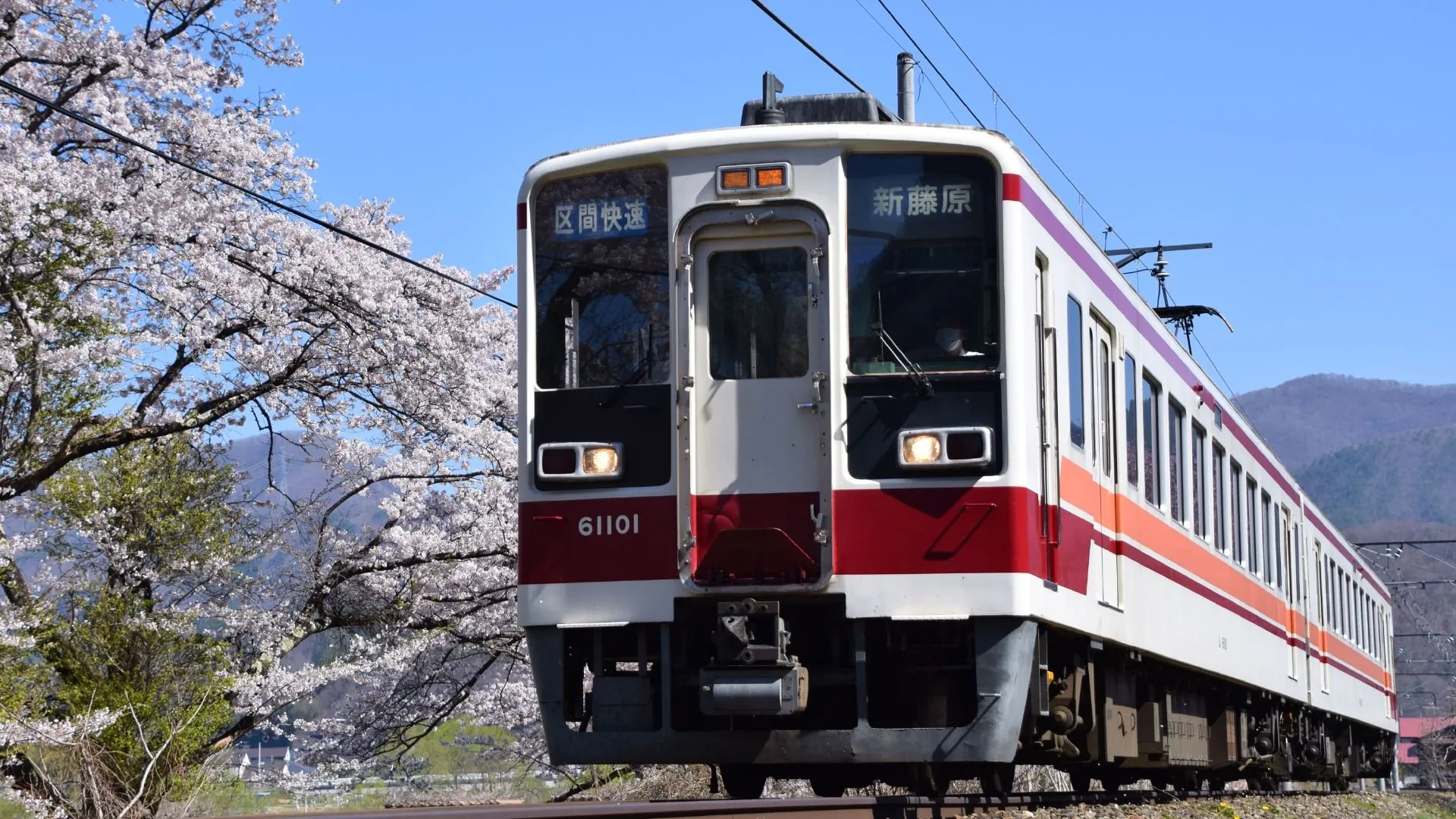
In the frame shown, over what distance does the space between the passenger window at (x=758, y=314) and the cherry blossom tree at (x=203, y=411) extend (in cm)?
792

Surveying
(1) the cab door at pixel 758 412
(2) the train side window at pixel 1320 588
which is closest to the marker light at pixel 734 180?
(1) the cab door at pixel 758 412

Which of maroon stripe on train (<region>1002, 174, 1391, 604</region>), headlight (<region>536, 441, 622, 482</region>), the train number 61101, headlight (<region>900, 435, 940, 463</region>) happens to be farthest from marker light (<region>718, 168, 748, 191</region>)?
the train number 61101

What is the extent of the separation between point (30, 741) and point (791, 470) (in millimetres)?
→ 9231

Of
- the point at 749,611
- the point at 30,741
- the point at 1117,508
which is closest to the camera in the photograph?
the point at 749,611

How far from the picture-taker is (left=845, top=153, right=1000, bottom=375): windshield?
7.10 metres

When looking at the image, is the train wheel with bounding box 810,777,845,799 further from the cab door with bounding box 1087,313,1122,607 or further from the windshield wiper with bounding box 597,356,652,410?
the windshield wiper with bounding box 597,356,652,410

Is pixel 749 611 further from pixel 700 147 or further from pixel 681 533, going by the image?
pixel 700 147

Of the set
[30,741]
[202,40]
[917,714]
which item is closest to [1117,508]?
[917,714]

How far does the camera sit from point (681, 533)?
707 centimetres

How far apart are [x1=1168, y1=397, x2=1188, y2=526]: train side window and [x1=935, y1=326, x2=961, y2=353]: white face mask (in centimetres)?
368

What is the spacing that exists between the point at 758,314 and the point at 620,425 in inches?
30.0

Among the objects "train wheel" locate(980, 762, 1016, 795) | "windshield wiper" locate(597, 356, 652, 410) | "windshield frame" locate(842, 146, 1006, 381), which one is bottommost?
"train wheel" locate(980, 762, 1016, 795)

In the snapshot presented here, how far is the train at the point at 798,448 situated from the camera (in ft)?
22.7

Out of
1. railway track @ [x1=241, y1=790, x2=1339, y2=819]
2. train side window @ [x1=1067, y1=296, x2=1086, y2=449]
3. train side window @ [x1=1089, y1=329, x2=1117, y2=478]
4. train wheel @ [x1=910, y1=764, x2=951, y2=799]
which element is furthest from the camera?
train side window @ [x1=1089, y1=329, x2=1117, y2=478]
